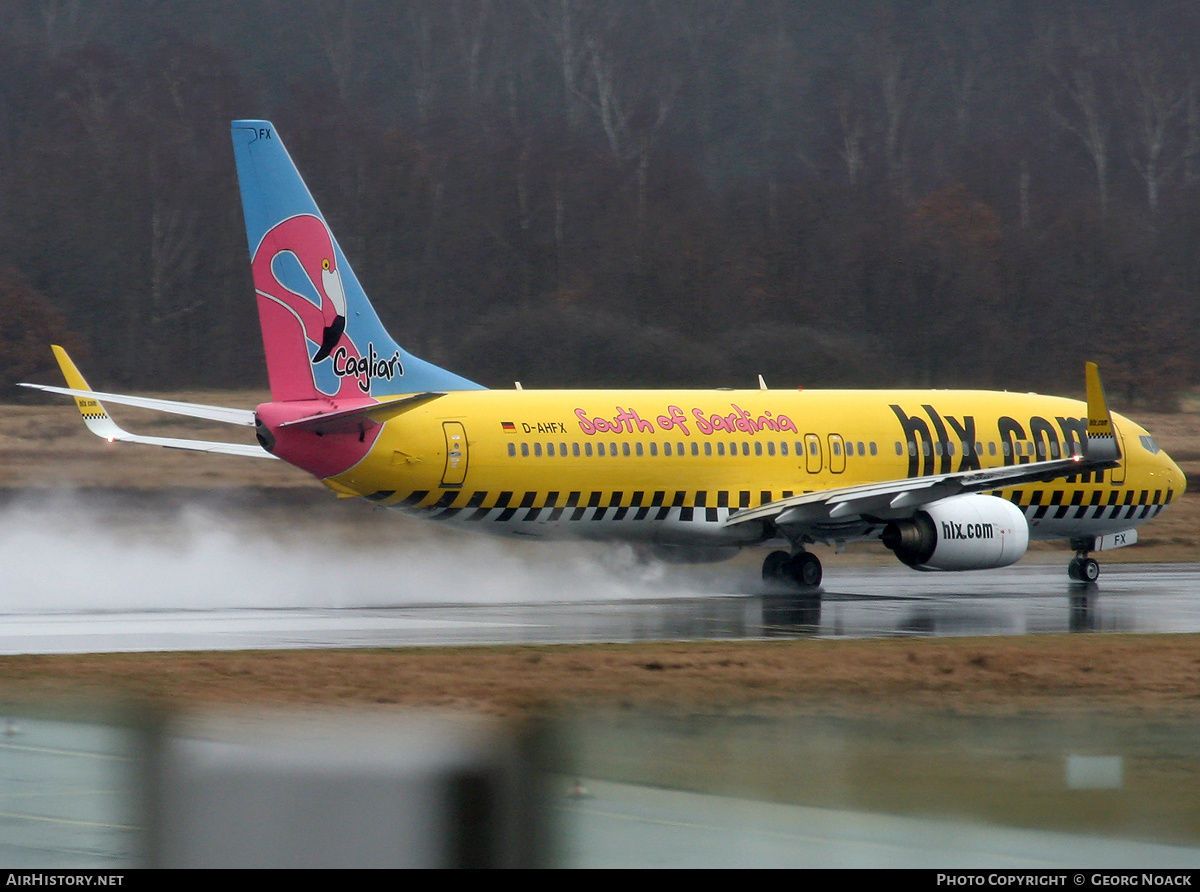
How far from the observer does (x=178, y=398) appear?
5012cm

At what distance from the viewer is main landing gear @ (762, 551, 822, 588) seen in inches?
1208

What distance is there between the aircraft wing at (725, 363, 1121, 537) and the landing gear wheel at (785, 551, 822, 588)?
1.80 feet

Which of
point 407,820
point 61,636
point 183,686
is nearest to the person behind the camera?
point 407,820

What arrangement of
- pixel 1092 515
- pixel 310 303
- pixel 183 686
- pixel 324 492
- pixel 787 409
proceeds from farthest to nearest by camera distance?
pixel 324 492, pixel 1092 515, pixel 787 409, pixel 310 303, pixel 183 686

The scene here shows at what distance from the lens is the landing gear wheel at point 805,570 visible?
30.7 meters

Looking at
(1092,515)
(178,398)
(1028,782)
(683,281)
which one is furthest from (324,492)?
(1028,782)

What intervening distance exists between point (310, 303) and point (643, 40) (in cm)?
4827

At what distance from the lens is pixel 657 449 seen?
97.8ft

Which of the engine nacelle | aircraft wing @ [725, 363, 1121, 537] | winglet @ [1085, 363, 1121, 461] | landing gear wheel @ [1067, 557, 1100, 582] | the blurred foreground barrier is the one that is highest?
winglet @ [1085, 363, 1121, 461]

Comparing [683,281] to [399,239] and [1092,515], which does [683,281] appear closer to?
[399,239]

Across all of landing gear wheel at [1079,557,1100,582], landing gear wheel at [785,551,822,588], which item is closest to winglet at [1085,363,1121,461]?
landing gear wheel at [1079,557,1100,582]

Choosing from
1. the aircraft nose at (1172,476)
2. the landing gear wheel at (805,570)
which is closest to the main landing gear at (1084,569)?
the aircraft nose at (1172,476)

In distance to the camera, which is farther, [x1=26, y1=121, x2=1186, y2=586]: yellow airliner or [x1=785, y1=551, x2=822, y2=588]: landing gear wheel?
[x1=785, y1=551, x2=822, y2=588]: landing gear wheel

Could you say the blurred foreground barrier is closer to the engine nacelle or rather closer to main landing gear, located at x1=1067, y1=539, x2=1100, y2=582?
the engine nacelle
